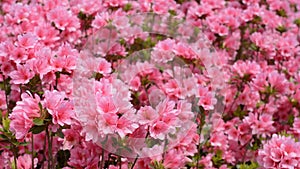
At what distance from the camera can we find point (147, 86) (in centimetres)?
249

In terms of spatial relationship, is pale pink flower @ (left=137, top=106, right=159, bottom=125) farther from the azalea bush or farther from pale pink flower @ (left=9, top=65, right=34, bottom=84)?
pale pink flower @ (left=9, top=65, right=34, bottom=84)

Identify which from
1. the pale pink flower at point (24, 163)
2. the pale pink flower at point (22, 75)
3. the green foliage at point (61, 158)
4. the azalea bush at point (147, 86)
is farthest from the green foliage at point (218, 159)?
the pale pink flower at point (22, 75)

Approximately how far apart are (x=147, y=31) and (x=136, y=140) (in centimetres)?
140

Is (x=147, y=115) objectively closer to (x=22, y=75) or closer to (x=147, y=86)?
(x=22, y=75)

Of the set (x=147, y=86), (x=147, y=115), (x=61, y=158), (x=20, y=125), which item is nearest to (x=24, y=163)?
(x=61, y=158)

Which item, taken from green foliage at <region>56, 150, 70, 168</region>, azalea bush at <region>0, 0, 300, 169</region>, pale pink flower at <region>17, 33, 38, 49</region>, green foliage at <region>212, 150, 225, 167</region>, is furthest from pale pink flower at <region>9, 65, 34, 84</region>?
green foliage at <region>212, 150, 225, 167</region>

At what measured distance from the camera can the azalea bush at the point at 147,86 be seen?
164 cm

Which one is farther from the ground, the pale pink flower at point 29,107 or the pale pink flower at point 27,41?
the pale pink flower at point 27,41

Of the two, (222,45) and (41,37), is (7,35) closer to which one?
(41,37)

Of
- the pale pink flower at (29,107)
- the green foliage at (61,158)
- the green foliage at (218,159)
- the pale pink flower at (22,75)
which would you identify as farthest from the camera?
the green foliage at (218,159)

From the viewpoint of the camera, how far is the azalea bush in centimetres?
164

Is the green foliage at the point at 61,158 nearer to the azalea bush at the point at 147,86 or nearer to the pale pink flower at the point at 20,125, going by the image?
the azalea bush at the point at 147,86

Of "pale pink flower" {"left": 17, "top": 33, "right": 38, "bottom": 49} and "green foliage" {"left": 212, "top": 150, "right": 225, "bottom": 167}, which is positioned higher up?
"pale pink flower" {"left": 17, "top": 33, "right": 38, "bottom": 49}

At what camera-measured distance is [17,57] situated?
1.97m
